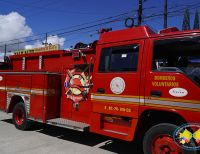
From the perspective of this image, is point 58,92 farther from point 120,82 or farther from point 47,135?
point 120,82

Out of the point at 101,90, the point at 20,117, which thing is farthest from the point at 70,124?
the point at 20,117

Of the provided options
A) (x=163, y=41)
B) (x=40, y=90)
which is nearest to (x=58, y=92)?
(x=40, y=90)

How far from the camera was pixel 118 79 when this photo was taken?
6711mm

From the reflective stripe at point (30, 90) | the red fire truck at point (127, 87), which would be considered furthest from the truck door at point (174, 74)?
the reflective stripe at point (30, 90)

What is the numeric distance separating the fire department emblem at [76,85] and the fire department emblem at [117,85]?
3.64 ft

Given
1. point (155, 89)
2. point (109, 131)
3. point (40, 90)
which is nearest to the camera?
point (155, 89)

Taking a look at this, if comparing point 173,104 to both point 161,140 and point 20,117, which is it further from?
point 20,117

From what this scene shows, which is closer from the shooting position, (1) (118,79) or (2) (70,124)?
(1) (118,79)

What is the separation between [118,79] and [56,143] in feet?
8.76

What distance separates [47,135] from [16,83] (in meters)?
2.06

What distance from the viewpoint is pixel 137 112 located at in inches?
248

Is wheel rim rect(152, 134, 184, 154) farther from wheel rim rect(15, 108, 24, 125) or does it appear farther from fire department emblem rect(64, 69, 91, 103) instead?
wheel rim rect(15, 108, 24, 125)

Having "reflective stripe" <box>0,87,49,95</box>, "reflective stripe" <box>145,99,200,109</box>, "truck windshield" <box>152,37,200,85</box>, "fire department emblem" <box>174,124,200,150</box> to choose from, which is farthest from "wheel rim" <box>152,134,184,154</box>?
"reflective stripe" <box>0,87,49,95</box>

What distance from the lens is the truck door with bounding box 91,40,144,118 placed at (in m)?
6.40
